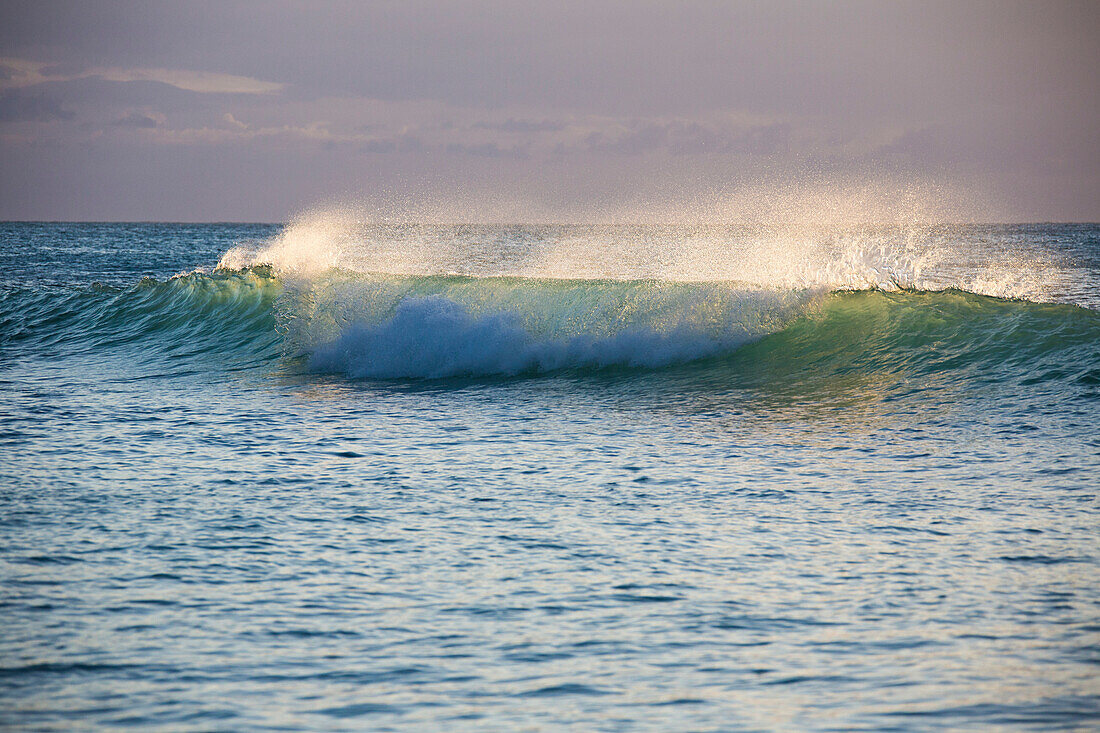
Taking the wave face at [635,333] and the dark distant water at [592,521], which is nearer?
the dark distant water at [592,521]

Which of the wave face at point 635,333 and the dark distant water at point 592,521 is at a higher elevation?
the wave face at point 635,333

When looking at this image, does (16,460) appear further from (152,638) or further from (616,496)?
(616,496)

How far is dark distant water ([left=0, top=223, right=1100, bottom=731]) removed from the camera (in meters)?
4.05

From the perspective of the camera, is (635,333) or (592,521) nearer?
(592,521)

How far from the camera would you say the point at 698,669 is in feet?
13.9

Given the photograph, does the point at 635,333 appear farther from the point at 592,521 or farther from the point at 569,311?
the point at 592,521

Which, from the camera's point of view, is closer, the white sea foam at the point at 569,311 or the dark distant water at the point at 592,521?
the dark distant water at the point at 592,521

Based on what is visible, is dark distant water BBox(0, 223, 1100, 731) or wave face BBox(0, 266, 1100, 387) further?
wave face BBox(0, 266, 1100, 387)

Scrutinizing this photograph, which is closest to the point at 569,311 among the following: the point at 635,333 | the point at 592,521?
the point at 635,333

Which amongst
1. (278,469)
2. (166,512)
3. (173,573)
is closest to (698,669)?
(173,573)

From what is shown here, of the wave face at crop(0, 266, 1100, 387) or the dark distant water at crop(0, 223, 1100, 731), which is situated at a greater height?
the wave face at crop(0, 266, 1100, 387)

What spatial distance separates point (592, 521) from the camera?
6.30m

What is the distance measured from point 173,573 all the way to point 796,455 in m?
5.08

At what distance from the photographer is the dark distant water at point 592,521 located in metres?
4.05
